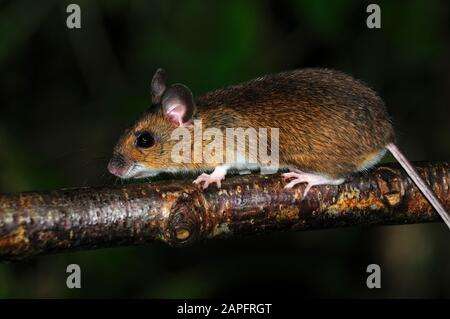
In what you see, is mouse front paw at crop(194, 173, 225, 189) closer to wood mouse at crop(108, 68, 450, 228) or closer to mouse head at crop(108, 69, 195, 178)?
wood mouse at crop(108, 68, 450, 228)

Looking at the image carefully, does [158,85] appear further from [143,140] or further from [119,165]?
[119,165]

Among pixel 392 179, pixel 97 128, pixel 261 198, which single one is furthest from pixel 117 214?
pixel 97 128

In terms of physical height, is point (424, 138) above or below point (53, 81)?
below

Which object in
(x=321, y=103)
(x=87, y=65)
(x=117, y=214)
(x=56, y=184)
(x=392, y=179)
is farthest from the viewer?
(x=87, y=65)

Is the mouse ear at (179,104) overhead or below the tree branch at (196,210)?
overhead

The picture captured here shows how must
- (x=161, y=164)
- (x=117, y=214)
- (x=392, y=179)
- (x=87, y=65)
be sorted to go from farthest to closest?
(x=87, y=65) → (x=161, y=164) → (x=392, y=179) → (x=117, y=214)

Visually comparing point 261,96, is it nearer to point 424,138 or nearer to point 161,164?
point 161,164

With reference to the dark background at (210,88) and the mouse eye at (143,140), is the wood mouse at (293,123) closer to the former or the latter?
the mouse eye at (143,140)

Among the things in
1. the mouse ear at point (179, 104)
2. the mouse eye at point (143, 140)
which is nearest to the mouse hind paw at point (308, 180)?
the mouse ear at point (179, 104)
